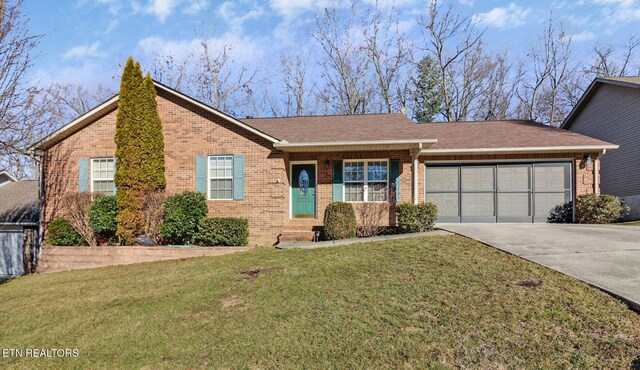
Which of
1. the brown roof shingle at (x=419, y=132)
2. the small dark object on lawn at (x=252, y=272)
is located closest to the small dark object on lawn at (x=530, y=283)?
the small dark object on lawn at (x=252, y=272)

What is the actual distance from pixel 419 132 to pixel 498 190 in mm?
3647

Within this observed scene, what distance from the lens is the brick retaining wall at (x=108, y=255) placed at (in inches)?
375

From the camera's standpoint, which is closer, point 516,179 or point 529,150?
point 529,150

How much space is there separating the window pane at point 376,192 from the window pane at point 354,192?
0.27 m

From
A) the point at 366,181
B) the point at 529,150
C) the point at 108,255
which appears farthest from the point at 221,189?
the point at 529,150

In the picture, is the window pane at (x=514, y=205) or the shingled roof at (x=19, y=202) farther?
the shingled roof at (x=19, y=202)

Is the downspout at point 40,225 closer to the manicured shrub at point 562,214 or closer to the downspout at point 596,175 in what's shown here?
the manicured shrub at point 562,214

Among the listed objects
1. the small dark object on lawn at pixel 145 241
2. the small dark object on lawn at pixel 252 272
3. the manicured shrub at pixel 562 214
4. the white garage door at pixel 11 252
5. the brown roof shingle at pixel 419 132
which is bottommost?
the white garage door at pixel 11 252

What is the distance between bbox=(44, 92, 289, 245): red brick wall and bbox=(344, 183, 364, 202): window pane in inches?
82.8

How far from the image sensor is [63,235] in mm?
10664

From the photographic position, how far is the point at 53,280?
8.34 metres

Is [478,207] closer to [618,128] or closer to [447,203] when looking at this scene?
[447,203]

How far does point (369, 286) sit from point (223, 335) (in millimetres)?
2245

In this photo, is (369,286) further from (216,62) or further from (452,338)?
(216,62)
